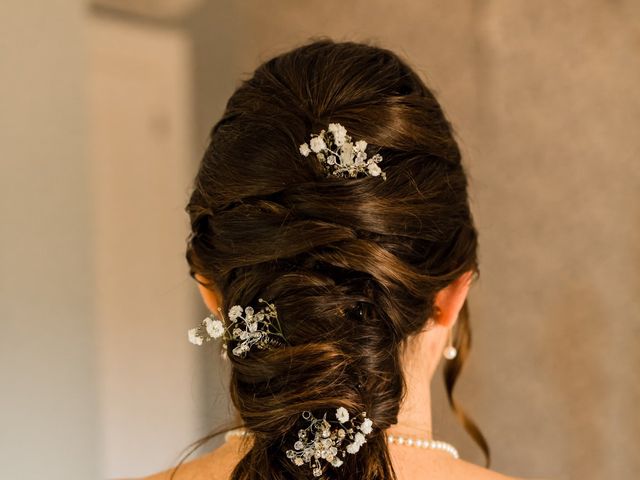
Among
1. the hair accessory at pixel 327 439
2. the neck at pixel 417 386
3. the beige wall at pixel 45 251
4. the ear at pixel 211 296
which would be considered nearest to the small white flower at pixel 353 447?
the hair accessory at pixel 327 439

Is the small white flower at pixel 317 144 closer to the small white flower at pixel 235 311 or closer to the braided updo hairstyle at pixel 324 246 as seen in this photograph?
the braided updo hairstyle at pixel 324 246

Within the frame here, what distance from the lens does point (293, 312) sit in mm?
849

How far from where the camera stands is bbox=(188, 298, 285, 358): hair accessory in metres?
0.86

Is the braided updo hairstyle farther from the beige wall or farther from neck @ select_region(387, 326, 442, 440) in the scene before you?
the beige wall

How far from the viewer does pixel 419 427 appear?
998mm

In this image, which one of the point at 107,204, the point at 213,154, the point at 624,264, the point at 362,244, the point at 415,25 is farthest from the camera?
the point at 107,204

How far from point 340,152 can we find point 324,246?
118 mm

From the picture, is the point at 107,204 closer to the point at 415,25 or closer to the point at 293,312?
the point at 415,25

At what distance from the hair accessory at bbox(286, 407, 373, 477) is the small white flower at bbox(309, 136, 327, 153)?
314mm

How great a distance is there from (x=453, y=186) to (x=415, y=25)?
3.13 feet

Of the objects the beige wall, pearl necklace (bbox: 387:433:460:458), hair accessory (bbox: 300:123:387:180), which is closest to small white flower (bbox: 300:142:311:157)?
hair accessory (bbox: 300:123:387:180)

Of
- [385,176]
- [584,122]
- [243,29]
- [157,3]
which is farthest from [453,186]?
[157,3]

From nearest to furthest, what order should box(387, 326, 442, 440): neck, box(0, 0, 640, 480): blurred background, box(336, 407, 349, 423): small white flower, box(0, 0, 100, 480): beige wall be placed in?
1. box(336, 407, 349, 423): small white flower
2. box(387, 326, 442, 440): neck
3. box(0, 0, 640, 480): blurred background
4. box(0, 0, 100, 480): beige wall

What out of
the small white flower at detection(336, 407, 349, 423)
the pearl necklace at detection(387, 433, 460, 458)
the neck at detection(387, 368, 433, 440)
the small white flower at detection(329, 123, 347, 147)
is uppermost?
the small white flower at detection(329, 123, 347, 147)
